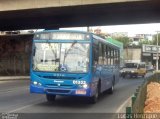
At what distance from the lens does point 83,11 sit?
126ft

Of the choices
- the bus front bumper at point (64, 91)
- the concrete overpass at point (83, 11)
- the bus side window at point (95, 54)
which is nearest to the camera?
the bus front bumper at point (64, 91)

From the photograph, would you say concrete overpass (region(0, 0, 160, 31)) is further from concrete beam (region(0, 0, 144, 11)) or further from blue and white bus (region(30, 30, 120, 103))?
blue and white bus (region(30, 30, 120, 103))

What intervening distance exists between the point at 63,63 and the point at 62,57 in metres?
0.23

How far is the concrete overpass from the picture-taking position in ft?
116

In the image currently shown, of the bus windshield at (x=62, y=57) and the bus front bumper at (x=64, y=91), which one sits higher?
the bus windshield at (x=62, y=57)

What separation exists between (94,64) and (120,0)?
17519mm

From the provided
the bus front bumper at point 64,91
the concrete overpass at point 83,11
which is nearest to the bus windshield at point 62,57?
the bus front bumper at point 64,91

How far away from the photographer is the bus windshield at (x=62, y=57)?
16516mm

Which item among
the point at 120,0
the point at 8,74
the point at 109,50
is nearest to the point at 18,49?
the point at 8,74

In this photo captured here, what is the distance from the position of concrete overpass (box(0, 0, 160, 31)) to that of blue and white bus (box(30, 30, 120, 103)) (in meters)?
17.7

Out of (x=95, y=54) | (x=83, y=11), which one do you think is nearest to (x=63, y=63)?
(x=95, y=54)

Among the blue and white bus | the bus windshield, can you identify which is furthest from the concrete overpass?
the bus windshield

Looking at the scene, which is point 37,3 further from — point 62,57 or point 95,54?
point 62,57

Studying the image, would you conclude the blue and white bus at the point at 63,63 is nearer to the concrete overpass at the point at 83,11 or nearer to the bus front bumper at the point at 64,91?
the bus front bumper at the point at 64,91
